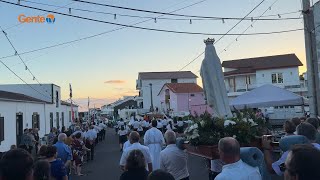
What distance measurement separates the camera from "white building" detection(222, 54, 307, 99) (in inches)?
2106

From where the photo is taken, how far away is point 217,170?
6.32 m

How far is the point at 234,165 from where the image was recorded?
3.79 meters

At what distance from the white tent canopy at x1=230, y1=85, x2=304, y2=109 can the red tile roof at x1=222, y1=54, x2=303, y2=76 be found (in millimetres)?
41791

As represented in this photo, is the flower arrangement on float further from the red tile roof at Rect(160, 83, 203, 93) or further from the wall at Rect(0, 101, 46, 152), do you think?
the red tile roof at Rect(160, 83, 203, 93)

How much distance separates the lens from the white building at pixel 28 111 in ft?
73.8

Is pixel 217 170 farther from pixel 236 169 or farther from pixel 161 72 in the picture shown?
pixel 161 72

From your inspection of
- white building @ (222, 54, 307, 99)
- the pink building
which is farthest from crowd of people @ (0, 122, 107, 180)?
the pink building

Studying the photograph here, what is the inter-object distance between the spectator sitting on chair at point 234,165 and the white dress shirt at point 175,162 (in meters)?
2.88

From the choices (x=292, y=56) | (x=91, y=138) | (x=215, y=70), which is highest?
(x=292, y=56)

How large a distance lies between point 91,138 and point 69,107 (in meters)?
33.2

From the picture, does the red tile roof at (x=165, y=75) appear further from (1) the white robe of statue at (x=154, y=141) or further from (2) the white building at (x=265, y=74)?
(1) the white robe of statue at (x=154, y=141)

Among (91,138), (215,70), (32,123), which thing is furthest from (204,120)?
(32,123)

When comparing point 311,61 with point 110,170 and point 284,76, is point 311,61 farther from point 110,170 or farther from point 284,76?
point 284,76

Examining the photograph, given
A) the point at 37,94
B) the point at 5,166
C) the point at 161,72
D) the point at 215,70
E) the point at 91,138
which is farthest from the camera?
the point at 161,72
